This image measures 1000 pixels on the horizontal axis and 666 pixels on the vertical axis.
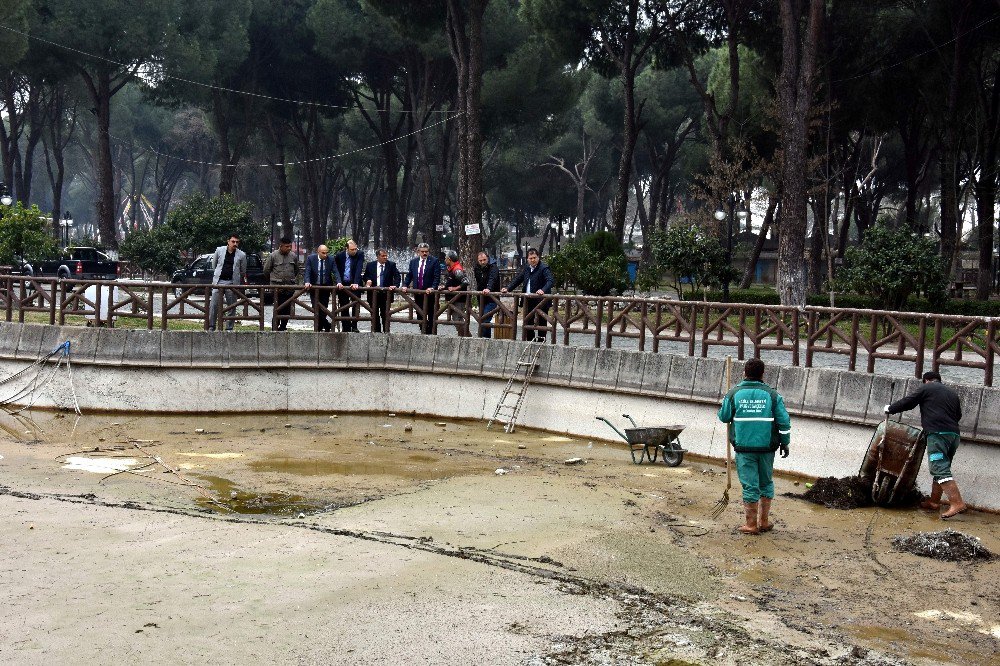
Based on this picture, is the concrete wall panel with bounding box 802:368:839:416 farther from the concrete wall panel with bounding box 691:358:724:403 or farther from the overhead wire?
the overhead wire

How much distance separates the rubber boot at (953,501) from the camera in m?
11.5

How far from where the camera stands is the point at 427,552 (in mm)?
9438

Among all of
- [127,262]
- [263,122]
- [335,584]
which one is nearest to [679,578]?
[335,584]

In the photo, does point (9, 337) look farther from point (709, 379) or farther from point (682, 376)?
point (709, 379)

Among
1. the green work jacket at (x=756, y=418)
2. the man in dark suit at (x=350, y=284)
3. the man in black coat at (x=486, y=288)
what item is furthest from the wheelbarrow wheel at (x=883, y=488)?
the man in dark suit at (x=350, y=284)

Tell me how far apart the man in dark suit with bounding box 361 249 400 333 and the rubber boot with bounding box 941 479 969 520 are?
30.8 feet

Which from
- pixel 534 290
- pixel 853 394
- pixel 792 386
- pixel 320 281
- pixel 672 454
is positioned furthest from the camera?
pixel 320 281

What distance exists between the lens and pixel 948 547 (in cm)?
1008

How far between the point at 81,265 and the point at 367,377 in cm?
2047

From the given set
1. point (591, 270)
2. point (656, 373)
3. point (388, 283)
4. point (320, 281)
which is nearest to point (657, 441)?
point (656, 373)

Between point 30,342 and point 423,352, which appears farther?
point 423,352

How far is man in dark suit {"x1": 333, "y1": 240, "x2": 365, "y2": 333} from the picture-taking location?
60.2 ft

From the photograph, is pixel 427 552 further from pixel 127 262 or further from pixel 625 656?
pixel 127 262

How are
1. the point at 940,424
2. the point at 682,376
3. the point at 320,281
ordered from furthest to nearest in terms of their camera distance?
1. the point at 320,281
2. the point at 682,376
3. the point at 940,424
